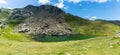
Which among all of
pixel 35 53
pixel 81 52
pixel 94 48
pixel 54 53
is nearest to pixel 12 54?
pixel 35 53

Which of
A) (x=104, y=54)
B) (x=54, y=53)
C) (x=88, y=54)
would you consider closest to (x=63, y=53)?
(x=54, y=53)

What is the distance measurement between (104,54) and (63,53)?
5725 mm

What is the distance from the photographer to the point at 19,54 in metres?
32.5

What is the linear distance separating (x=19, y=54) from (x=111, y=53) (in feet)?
41.9

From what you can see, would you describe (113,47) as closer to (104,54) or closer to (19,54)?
(104,54)

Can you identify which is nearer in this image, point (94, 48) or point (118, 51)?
point (118, 51)

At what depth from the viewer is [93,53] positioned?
32219 millimetres

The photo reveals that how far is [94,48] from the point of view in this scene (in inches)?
1384

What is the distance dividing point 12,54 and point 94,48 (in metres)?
12.2

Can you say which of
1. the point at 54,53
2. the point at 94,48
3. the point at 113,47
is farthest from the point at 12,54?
the point at 113,47

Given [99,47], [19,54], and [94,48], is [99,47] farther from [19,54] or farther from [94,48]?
[19,54]

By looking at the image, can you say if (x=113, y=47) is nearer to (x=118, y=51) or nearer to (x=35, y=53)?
(x=118, y=51)

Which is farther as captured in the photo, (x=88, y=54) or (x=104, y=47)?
(x=104, y=47)

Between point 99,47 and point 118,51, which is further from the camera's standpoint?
point 99,47
